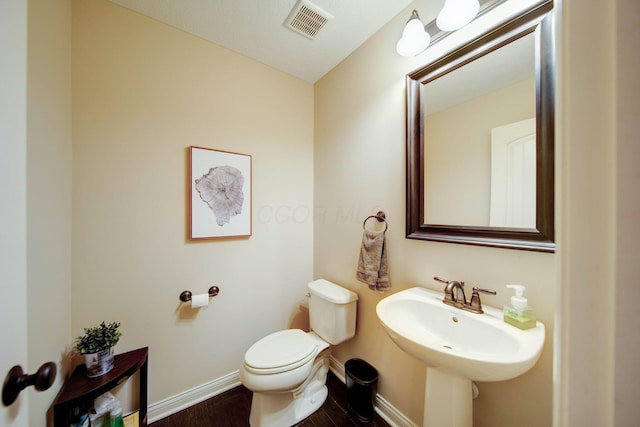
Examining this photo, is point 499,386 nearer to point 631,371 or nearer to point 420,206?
point 420,206

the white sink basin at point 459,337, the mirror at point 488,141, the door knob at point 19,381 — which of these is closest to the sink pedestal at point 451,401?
the white sink basin at point 459,337

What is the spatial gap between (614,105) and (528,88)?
32.5 inches

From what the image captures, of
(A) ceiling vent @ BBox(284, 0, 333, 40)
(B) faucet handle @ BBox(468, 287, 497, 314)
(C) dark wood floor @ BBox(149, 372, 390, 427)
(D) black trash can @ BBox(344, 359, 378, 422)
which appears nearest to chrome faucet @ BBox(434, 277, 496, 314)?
(B) faucet handle @ BBox(468, 287, 497, 314)

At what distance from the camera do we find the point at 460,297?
97cm

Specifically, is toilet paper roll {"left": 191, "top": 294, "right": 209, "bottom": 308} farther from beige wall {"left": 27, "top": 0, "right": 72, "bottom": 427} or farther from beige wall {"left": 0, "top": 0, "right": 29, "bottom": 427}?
beige wall {"left": 0, "top": 0, "right": 29, "bottom": 427}

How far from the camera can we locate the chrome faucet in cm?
90

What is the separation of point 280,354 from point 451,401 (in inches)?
33.0

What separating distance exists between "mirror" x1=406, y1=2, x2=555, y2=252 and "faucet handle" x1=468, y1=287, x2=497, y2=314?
0.65ft

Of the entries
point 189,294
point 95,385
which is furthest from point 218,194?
point 95,385

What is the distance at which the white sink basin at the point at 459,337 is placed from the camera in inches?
25.7

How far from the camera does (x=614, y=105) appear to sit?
0.81 ft

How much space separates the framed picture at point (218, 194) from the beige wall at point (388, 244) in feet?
2.08

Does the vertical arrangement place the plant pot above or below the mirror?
below

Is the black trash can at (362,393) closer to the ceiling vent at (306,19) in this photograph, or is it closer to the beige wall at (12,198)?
the beige wall at (12,198)
